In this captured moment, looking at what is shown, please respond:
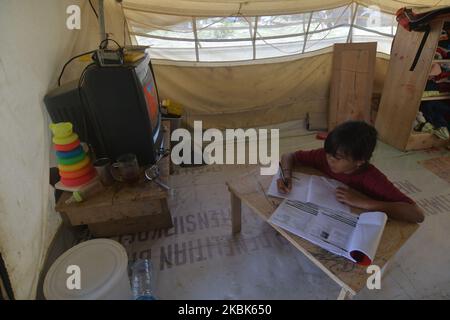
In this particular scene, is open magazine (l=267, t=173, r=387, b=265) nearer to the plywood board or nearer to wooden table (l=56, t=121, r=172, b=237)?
wooden table (l=56, t=121, r=172, b=237)

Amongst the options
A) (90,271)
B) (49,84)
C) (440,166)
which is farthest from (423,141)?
(49,84)

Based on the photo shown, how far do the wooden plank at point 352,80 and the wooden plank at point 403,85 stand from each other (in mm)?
159

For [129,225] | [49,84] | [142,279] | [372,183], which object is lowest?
[142,279]

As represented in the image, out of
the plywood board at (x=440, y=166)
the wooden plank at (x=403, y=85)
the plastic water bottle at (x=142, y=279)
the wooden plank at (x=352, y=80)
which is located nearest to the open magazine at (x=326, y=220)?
the plastic water bottle at (x=142, y=279)

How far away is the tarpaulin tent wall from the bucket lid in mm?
128

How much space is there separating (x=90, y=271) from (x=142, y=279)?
41 cm

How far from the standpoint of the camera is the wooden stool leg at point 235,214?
1404 millimetres

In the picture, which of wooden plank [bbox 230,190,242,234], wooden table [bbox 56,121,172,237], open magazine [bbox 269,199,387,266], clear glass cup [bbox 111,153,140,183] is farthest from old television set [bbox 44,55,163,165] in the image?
open magazine [bbox 269,199,387,266]

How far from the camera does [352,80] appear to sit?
2.54 metres

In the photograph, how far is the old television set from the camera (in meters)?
1.20

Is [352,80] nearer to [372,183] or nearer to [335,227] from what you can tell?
[372,183]

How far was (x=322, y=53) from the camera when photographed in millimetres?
2586

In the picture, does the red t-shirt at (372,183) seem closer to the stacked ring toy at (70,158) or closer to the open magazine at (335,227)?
the open magazine at (335,227)
